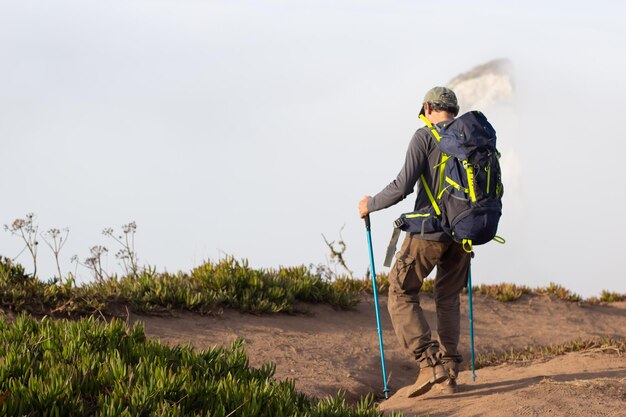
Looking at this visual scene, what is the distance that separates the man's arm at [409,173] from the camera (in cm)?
812

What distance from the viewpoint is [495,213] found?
7914 mm

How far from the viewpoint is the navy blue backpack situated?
7812mm

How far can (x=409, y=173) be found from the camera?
8.12 metres

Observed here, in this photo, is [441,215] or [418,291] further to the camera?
[418,291]

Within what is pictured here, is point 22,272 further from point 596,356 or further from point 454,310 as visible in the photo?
point 596,356

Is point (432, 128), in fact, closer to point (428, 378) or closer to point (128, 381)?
point (428, 378)

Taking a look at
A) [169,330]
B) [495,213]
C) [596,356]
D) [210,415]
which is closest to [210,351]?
[210,415]

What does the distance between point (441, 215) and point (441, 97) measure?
123cm

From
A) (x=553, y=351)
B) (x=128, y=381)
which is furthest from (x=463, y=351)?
(x=128, y=381)

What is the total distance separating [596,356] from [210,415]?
20.8 feet

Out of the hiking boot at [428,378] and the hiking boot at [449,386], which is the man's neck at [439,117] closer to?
the hiking boot at [428,378]

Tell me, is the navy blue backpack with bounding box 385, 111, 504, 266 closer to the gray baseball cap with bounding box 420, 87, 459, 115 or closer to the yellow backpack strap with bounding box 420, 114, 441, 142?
the yellow backpack strap with bounding box 420, 114, 441, 142

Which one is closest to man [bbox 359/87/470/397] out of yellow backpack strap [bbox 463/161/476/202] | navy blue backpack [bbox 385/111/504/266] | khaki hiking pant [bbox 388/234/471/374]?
khaki hiking pant [bbox 388/234/471/374]

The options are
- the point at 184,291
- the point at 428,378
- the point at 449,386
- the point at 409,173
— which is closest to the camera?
the point at 409,173
